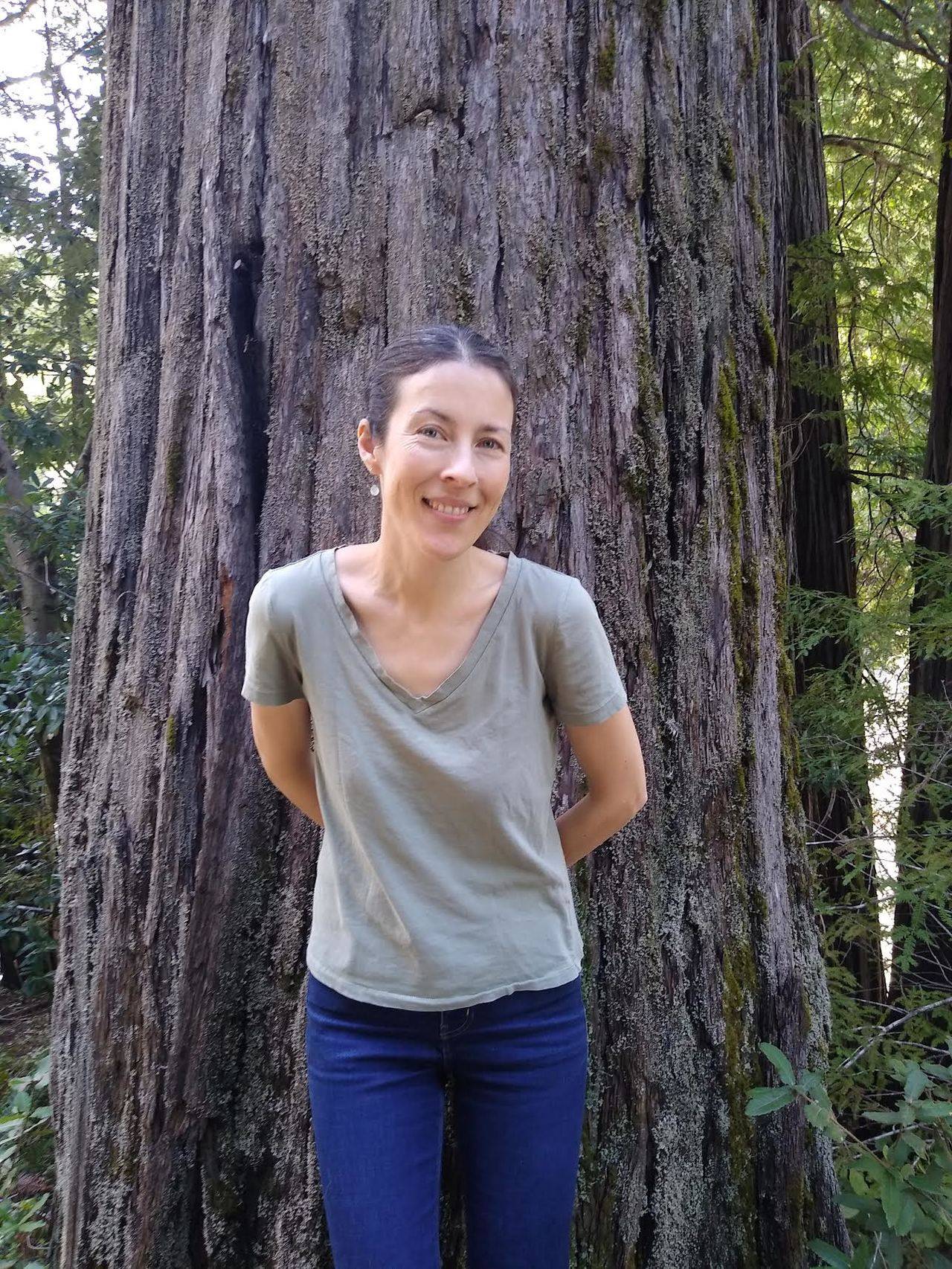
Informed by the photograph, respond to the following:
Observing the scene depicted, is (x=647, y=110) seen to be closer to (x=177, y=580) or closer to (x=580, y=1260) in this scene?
(x=177, y=580)

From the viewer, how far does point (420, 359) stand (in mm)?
1714

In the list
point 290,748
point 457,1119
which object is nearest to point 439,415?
point 290,748

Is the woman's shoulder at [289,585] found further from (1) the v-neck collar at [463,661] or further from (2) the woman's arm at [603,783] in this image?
(2) the woman's arm at [603,783]

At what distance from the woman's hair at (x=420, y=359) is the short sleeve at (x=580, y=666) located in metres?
0.39

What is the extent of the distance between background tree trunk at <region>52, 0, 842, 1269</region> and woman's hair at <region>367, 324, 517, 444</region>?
522mm

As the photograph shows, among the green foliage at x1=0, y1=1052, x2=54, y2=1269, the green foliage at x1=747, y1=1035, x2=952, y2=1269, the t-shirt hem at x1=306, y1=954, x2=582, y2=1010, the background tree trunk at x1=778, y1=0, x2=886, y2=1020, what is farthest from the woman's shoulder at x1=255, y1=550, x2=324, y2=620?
the background tree trunk at x1=778, y1=0, x2=886, y2=1020

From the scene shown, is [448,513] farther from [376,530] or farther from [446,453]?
[376,530]

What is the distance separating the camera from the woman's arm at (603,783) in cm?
181

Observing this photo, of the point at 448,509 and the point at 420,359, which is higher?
the point at 420,359

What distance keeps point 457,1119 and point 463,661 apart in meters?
0.82

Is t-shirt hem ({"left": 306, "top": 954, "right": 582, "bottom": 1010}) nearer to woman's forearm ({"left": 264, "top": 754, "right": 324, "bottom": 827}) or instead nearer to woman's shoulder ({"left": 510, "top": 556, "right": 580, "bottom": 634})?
woman's forearm ({"left": 264, "top": 754, "right": 324, "bottom": 827})

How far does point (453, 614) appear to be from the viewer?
1769 millimetres

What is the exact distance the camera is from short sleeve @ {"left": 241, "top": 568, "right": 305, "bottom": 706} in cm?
179

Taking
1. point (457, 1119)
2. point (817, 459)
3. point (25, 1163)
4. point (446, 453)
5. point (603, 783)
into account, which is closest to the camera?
point (446, 453)
